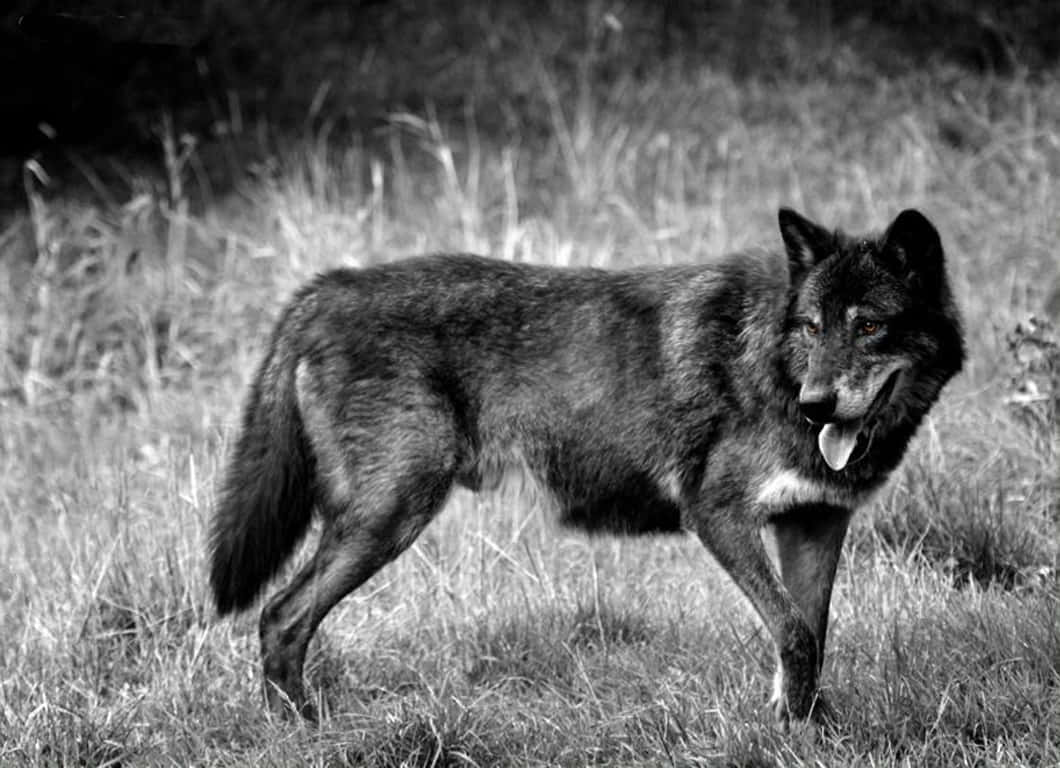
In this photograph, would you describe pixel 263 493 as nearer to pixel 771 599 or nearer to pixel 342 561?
pixel 342 561

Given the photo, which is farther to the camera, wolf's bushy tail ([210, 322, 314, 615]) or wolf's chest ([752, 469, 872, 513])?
wolf's bushy tail ([210, 322, 314, 615])

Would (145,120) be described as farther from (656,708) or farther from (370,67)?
(656,708)

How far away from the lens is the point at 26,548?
20.5ft

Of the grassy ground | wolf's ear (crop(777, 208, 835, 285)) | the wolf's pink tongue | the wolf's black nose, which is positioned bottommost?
the grassy ground

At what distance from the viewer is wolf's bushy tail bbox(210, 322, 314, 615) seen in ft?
16.3

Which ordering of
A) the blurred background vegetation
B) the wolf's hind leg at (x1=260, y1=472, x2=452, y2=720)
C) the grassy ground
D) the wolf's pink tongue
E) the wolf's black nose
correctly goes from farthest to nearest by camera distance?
1. the blurred background vegetation
2. the wolf's hind leg at (x1=260, y1=472, x2=452, y2=720)
3. the wolf's pink tongue
4. the wolf's black nose
5. the grassy ground

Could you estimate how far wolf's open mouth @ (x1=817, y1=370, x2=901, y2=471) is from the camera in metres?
4.64

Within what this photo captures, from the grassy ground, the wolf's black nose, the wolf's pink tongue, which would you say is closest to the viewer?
the grassy ground

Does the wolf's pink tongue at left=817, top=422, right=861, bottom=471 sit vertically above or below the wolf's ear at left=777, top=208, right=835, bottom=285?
below

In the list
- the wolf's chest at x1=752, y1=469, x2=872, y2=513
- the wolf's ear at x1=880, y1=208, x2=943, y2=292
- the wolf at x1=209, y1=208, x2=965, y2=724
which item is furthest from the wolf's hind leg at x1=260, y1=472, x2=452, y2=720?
the wolf's ear at x1=880, y1=208, x2=943, y2=292

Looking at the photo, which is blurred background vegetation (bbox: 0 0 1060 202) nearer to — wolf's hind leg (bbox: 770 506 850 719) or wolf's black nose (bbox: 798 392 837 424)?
wolf's hind leg (bbox: 770 506 850 719)

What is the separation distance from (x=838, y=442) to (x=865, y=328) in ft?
1.25

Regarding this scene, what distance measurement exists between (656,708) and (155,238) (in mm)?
7098

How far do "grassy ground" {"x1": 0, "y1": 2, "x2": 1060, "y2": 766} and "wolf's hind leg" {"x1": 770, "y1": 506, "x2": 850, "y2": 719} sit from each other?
173mm
